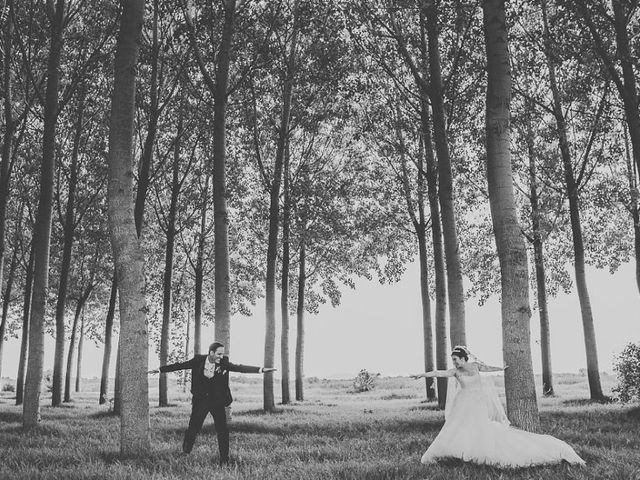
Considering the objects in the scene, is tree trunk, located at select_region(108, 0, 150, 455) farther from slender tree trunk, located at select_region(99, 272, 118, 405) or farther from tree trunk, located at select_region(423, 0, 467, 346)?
slender tree trunk, located at select_region(99, 272, 118, 405)

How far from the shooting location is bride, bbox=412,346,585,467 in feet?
24.6

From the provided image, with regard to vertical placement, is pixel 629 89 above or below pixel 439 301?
above

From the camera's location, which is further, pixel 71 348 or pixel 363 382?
pixel 363 382

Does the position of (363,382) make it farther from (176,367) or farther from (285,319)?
(176,367)

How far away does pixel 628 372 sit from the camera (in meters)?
16.2

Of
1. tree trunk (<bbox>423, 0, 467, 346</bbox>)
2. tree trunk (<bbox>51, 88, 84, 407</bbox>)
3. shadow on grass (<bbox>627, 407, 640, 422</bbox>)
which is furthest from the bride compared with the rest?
tree trunk (<bbox>51, 88, 84, 407</bbox>)

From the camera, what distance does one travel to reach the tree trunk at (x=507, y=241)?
8102 mm

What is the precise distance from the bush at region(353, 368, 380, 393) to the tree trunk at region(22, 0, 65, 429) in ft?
77.9

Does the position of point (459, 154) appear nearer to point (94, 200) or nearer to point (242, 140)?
point (242, 140)

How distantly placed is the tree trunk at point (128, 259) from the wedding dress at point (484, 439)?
4.58 metres

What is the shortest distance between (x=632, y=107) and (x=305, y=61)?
11.2 metres

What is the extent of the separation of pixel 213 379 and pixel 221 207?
522 centimetres

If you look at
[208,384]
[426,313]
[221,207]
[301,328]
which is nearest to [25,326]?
[301,328]

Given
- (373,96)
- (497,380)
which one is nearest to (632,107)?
(373,96)
